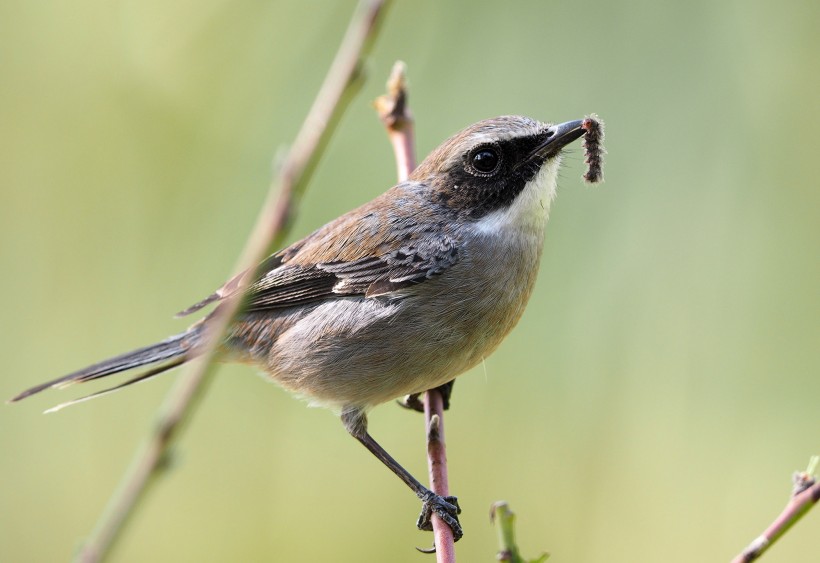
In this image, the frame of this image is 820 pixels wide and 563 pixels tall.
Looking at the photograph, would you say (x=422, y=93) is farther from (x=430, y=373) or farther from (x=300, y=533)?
(x=300, y=533)

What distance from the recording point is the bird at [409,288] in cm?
394

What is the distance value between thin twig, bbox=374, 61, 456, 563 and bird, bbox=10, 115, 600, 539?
5.4 inches

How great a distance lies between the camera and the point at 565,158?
4117mm

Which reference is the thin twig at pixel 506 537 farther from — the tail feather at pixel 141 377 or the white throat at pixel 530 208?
the tail feather at pixel 141 377

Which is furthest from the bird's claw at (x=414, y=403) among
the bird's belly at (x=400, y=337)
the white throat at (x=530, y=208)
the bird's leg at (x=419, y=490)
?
the white throat at (x=530, y=208)

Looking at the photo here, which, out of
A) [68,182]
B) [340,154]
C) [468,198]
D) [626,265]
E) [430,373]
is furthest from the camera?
[68,182]

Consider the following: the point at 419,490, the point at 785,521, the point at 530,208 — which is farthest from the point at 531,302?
the point at 785,521

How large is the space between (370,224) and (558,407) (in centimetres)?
134

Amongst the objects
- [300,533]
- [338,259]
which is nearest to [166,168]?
[338,259]

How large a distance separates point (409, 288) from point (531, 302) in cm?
75

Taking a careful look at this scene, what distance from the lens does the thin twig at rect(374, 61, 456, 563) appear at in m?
3.38

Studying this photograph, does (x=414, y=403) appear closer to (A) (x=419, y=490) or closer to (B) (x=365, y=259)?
(A) (x=419, y=490)

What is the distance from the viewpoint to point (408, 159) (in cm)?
451

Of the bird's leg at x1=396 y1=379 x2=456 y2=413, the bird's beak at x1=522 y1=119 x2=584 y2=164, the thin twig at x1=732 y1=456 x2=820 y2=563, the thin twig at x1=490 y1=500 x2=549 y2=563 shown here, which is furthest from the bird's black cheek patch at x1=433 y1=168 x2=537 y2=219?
the thin twig at x1=490 y1=500 x2=549 y2=563
